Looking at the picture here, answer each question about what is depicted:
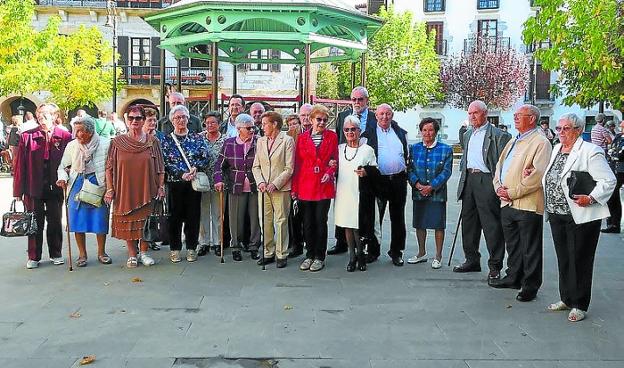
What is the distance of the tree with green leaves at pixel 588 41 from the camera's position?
1092 centimetres

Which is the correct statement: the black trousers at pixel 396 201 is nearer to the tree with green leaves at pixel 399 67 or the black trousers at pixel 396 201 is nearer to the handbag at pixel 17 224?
the handbag at pixel 17 224

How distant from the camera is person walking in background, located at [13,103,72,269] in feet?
25.1

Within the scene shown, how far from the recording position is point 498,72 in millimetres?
41875

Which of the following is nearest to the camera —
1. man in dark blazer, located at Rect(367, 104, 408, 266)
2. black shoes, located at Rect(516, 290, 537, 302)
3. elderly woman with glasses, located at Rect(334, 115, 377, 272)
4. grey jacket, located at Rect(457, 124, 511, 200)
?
black shoes, located at Rect(516, 290, 537, 302)

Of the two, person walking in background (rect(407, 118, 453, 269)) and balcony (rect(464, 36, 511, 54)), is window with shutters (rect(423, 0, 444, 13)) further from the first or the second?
person walking in background (rect(407, 118, 453, 269))

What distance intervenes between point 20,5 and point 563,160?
21484 millimetres

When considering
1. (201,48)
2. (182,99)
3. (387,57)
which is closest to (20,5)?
(201,48)

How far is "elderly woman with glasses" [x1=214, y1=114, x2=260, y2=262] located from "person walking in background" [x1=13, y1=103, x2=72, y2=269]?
Answer: 75.1 inches

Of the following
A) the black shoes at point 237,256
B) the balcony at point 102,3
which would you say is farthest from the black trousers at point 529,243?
the balcony at point 102,3

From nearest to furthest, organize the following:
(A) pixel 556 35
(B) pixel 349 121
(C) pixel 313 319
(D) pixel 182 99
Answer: (C) pixel 313 319 → (B) pixel 349 121 → (D) pixel 182 99 → (A) pixel 556 35

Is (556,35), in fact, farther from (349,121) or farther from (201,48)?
(201,48)

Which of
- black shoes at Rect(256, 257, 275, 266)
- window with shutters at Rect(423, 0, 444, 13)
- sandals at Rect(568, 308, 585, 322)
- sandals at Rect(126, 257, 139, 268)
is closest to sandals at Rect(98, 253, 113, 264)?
sandals at Rect(126, 257, 139, 268)

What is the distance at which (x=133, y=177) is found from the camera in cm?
768

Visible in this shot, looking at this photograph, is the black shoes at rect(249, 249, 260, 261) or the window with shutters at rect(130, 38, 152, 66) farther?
the window with shutters at rect(130, 38, 152, 66)
